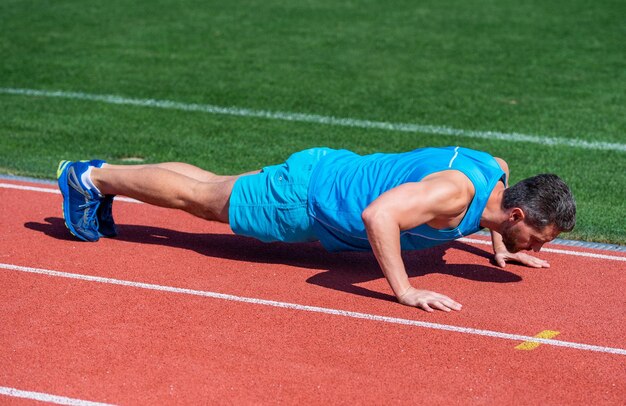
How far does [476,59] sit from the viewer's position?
13.8 m

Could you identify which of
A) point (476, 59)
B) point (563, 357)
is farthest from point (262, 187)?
point (476, 59)

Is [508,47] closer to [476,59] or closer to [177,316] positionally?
[476,59]

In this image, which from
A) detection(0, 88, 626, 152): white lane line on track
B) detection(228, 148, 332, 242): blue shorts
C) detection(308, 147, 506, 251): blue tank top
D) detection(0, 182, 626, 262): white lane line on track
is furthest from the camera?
detection(0, 88, 626, 152): white lane line on track

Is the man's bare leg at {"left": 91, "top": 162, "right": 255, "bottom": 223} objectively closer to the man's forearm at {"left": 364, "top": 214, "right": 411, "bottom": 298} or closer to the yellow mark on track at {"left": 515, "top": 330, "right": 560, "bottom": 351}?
the man's forearm at {"left": 364, "top": 214, "right": 411, "bottom": 298}

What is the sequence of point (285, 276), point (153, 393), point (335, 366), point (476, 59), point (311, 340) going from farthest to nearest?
1. point (476, 59)
2. point (285, 276)
3. point (311, 340)
4. point (335, 366)
5. point (153, 393)

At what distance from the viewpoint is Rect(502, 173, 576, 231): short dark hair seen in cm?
557

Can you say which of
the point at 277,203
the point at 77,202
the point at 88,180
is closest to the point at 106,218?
the point at 77,202

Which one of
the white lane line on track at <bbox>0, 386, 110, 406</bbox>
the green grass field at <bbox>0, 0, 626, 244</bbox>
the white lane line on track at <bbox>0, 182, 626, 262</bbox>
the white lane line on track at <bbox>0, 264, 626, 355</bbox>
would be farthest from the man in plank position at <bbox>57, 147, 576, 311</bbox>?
the white lane line on track at <bbox>0, 386, 110, 406</bbox>

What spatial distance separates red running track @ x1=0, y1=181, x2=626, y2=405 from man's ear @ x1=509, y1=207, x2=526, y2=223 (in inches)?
22.9

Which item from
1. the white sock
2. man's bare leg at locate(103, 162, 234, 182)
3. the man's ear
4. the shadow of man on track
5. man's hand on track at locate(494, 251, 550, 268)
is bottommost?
the shadow of man on track

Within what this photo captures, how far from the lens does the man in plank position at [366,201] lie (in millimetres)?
5590

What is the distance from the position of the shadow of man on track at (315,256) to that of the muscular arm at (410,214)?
1.16ft

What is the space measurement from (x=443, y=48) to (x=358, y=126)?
14.1 feet

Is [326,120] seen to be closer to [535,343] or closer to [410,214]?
[410,214]
